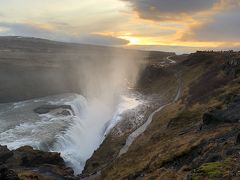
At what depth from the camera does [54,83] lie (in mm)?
115125

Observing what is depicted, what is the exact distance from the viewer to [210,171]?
21406mm

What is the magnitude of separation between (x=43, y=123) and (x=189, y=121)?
1209 inches

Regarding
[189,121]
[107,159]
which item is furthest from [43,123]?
[189,121]

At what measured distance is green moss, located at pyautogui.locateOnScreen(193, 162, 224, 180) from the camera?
819 inches

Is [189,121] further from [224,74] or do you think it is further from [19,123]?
[19,123]

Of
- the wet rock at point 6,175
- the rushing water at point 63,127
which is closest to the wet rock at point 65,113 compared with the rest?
the rushing water at point 63,127

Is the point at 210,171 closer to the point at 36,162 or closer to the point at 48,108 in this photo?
the point at 36,162

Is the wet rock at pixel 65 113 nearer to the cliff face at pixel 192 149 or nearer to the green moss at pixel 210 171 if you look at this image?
the cliff face at pixel 192 149

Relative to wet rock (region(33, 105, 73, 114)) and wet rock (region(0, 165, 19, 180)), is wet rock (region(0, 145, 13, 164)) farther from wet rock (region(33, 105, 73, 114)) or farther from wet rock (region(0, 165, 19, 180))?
wet rock (region(33, 105, 73, 114))

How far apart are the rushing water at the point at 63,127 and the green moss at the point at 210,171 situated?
28.1 meters

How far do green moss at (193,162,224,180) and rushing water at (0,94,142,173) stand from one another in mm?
28141

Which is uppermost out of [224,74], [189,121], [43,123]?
[224,74]

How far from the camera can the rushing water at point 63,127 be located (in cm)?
5331

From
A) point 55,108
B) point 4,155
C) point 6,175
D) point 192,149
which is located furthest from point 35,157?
point 55,108
